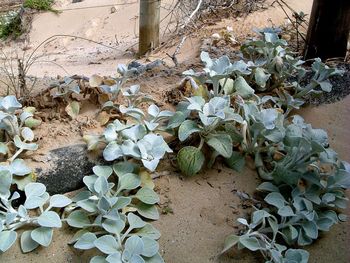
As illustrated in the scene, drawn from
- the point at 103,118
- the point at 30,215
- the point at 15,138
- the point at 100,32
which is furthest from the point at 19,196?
the point at 100,32

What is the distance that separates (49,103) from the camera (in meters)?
2.27

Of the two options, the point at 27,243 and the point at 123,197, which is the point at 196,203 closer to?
the point at 123,197

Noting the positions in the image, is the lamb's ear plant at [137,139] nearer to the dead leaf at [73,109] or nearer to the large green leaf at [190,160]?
the large green leaf at [190,160]

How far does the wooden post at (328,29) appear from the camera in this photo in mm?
2555

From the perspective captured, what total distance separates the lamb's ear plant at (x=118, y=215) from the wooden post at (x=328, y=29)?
146 cm

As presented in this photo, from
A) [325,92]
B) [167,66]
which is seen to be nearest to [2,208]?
[167,66]

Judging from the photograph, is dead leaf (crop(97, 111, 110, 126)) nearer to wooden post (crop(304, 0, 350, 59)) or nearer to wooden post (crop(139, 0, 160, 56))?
wooden post (crop(304, 0, 350, 59))

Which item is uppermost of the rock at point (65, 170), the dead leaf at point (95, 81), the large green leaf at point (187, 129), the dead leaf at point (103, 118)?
the dead leaf at point (95, 81)

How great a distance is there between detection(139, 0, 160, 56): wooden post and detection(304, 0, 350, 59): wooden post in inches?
50.0

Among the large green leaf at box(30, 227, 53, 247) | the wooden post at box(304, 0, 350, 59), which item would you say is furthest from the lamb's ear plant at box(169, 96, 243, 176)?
the wooden post at box(304, 0, 350, 59)

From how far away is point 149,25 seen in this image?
352 cm

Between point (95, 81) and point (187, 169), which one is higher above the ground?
point (95, 81)

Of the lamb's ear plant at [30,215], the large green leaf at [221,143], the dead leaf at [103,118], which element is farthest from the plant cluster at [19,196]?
the large green leaf at [221,143]

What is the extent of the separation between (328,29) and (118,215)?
5.71 ft
